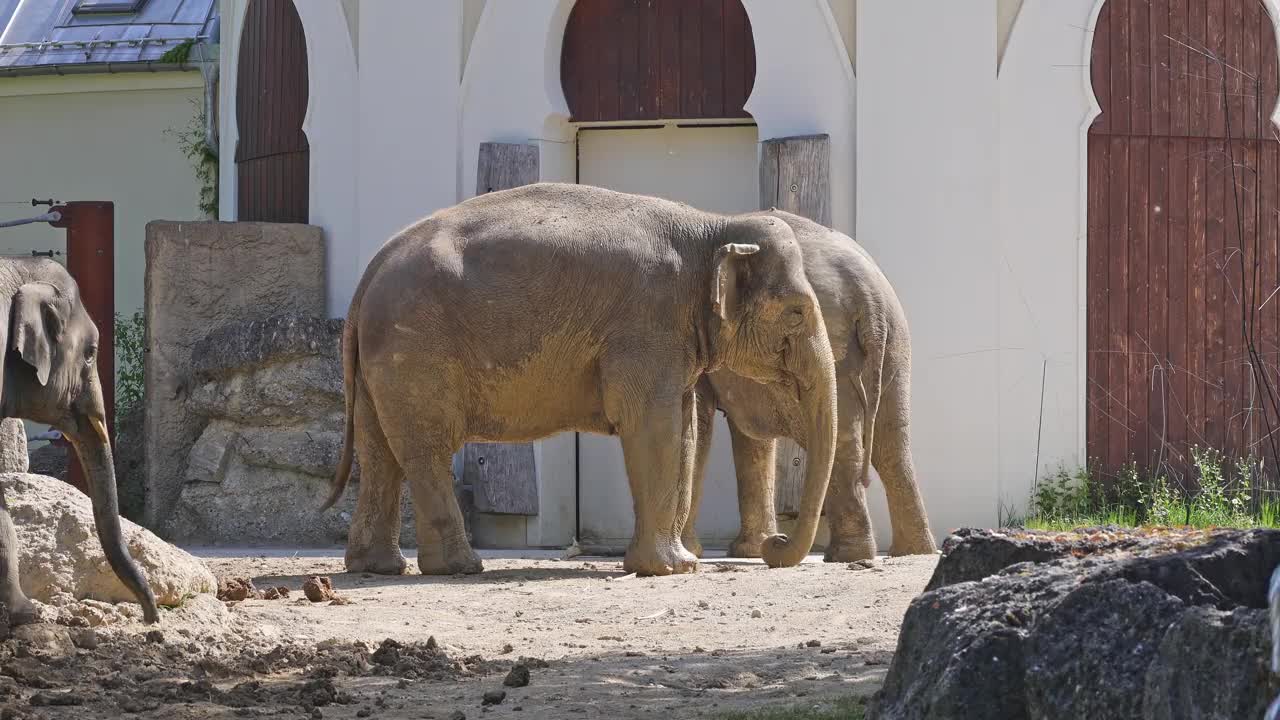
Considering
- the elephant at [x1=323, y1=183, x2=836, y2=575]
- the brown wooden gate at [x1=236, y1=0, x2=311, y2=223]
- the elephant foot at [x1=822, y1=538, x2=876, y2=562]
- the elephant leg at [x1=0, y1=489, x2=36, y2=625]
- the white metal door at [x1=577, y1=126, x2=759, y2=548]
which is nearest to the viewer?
the elephant leg at [x1=0, y1=489, x2=36, y2=625]

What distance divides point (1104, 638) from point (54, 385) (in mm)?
4530

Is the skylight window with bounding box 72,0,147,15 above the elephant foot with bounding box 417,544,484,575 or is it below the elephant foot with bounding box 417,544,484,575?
above

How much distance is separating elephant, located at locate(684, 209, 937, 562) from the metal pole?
4.60 meters

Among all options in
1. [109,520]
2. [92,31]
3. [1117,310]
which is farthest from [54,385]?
[92,31]

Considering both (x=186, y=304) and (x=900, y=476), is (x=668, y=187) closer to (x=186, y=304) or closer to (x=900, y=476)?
(x=900, y=476)

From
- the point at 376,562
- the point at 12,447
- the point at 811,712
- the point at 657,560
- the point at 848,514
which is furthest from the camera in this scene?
the point at 848,514

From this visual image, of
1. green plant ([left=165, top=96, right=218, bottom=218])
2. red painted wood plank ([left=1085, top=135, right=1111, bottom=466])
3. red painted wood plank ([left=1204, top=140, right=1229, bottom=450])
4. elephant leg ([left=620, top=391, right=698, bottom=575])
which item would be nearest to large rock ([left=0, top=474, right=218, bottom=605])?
elephant leg ([left=620, top=391, right=698, bottom=575])

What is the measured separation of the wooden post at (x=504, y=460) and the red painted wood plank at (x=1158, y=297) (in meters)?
4.54

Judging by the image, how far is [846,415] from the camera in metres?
11.2

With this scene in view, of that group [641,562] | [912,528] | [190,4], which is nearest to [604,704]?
[641,562]

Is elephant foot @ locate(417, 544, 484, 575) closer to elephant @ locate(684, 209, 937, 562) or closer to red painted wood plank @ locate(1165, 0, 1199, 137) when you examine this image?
elephant @ locate(684, 209, 937, 562)

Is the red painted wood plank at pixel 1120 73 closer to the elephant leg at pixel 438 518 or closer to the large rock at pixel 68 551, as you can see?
the elephant leg at pixel 438 518

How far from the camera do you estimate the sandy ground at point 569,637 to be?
19.7ft

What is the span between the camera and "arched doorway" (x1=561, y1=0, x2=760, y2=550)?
13352 millimetres
